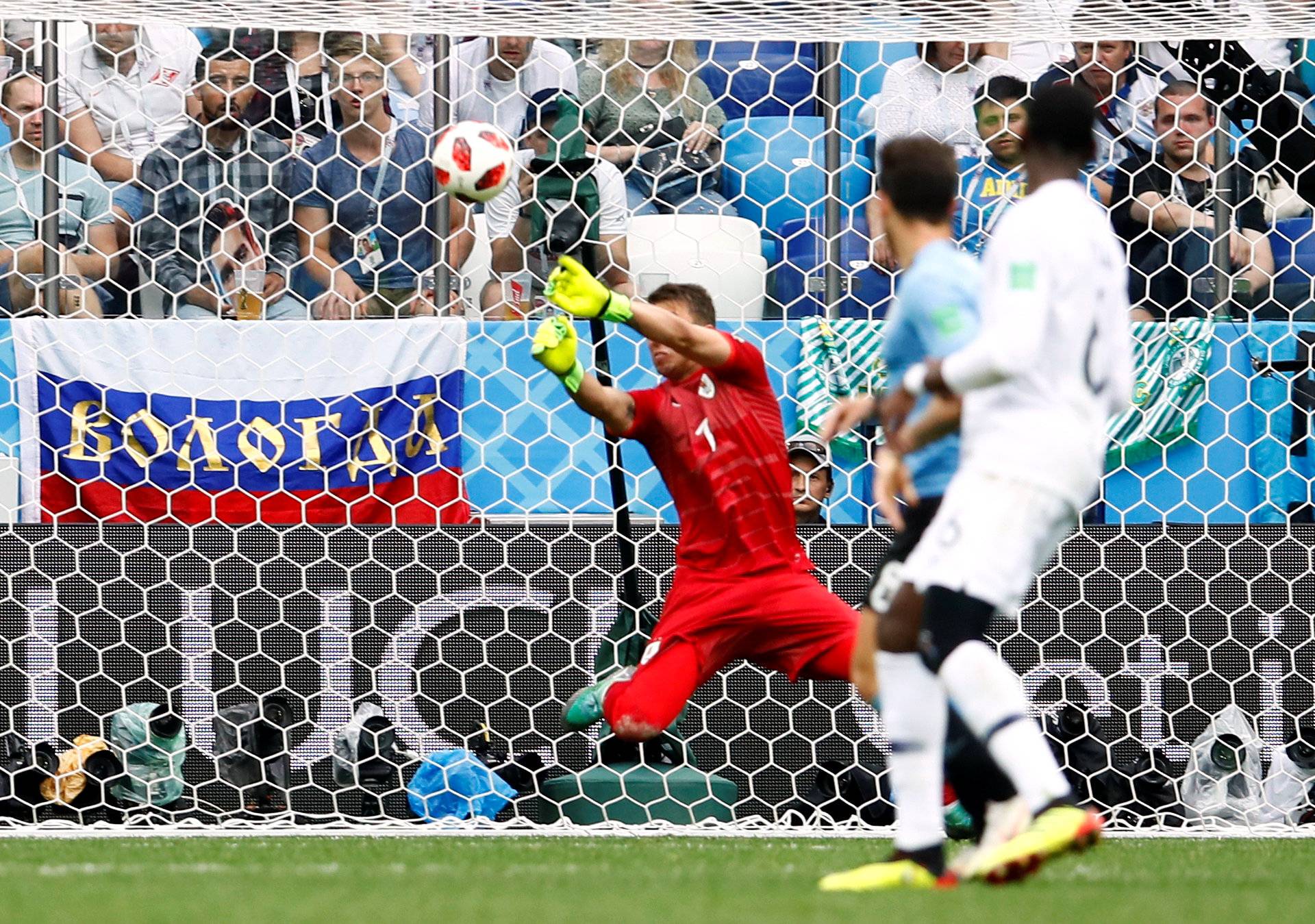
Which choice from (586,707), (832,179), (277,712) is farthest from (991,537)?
(832,179)

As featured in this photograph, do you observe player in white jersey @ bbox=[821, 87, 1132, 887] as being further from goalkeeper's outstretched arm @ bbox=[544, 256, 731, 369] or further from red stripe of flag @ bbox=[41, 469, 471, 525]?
red stripe of flag @ bbox=[41, 469, 471, 525]

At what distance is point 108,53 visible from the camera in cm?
809

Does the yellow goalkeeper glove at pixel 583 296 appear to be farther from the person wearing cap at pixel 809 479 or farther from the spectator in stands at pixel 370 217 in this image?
the spectator in stands at pixel 370 217

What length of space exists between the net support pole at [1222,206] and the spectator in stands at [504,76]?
271 cm

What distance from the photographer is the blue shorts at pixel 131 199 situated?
7.86 meters

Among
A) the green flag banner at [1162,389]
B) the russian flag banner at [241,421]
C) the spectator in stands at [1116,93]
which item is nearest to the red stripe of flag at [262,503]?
the russian flag banner at [241,421]

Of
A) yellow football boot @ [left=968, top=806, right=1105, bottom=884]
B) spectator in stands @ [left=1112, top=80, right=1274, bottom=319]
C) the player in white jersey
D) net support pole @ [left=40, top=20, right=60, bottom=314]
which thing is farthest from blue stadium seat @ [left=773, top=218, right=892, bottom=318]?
yellow football boot @ [left=968, top=806, right=1105, bottom=884]

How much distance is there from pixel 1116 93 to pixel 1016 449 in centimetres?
476

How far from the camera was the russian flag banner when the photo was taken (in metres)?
7.33

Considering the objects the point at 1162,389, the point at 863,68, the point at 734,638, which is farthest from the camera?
the point at 863,68

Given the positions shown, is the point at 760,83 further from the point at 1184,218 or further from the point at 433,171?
the point at 1184,218

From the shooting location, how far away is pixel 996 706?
396cm

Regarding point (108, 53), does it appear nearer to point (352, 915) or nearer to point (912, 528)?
point (912, 528)

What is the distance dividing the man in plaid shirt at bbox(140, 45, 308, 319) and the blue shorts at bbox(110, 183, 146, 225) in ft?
0.14
